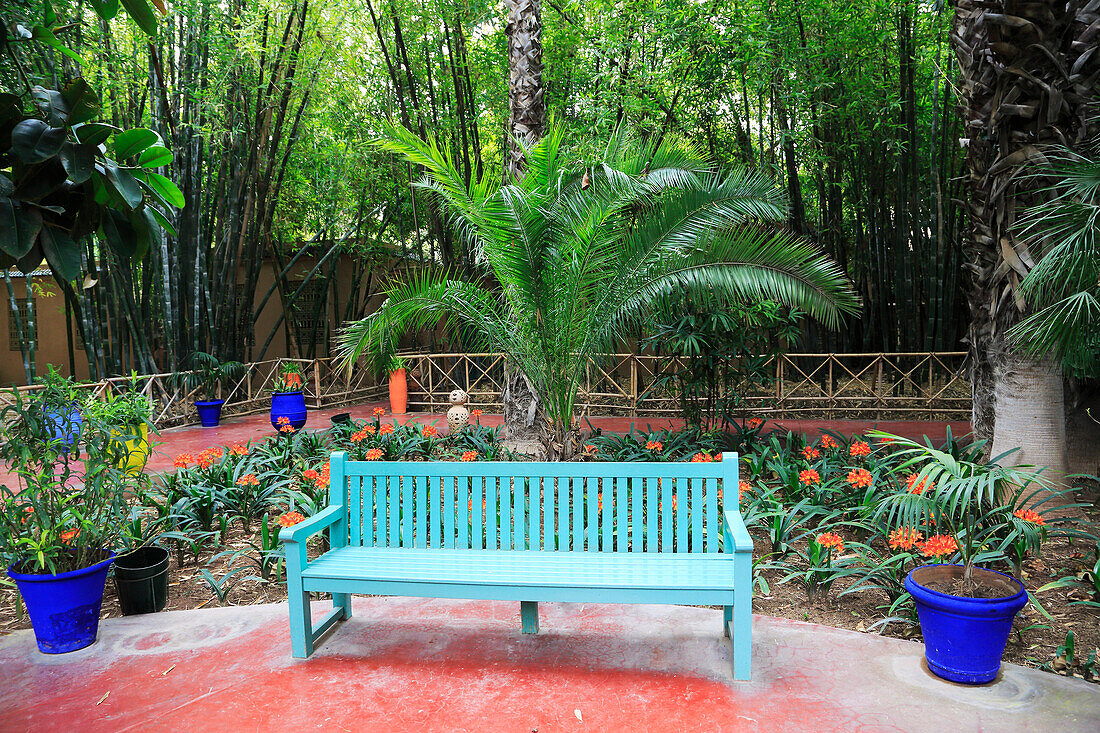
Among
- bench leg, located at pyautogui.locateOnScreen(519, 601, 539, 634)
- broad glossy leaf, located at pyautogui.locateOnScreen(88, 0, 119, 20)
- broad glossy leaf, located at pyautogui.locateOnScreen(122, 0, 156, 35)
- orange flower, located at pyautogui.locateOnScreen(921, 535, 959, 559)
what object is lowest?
bench leg, located at pyautogui.locateOnScreen(519, 601, 539, 634)

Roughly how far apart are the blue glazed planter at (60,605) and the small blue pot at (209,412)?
6.14 meters

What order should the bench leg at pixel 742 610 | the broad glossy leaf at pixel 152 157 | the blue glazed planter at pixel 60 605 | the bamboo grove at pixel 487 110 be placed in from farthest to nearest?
the bamboo grove at pixel 487 110 < the blue glazed planter at pixel 60 605 < the bench leg at pixel 742 610 < the broad glossy leaf at pixel 152 157

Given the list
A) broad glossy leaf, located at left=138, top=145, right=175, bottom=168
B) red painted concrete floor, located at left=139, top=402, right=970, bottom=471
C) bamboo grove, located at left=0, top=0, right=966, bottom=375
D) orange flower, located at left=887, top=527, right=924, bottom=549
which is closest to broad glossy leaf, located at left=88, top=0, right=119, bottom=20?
broad glossy leaf, located at left=138, top=145, right=175, bottom=168

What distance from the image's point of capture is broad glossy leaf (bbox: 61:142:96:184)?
6.74ft

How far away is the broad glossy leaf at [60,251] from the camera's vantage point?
2213 mm

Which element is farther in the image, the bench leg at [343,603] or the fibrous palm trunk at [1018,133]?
the fibrous palm trunk at [1018,133]

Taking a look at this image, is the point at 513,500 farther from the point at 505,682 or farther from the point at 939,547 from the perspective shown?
the point at 939,547

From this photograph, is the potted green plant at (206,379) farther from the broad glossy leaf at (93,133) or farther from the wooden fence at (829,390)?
the broad glossy leaf at (93,133)

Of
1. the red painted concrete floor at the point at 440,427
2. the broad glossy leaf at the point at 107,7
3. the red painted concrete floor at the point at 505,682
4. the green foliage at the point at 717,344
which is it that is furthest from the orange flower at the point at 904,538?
the red painted concrete floor at the point at 440,427

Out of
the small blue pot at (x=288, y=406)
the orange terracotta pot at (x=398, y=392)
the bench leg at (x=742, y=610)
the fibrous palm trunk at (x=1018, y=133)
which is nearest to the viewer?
the bench leg at (x=742, y=610)

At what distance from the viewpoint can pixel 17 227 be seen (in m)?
2.06

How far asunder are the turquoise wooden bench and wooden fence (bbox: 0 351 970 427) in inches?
194

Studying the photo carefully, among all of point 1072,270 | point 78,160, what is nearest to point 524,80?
point 1072,270

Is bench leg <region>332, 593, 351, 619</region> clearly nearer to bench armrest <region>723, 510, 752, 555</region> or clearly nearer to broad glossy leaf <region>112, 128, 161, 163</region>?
bench armrest <region>723, 510, 752, 555</region>
